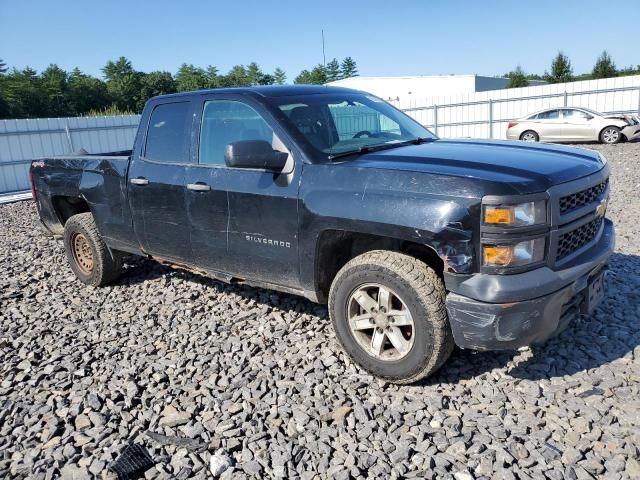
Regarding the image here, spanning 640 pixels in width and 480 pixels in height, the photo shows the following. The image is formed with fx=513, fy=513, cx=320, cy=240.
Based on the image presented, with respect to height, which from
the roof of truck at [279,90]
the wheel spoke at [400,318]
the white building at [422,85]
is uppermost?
the white building at [422,85]

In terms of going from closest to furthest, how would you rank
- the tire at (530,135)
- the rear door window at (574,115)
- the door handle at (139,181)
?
the door handle at (139,181) < the rear door window at (574,115) < the tire at (530,135)

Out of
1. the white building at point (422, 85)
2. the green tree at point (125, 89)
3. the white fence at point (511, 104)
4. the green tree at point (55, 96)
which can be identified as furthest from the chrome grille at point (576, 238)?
the green tree at point (125, 89)

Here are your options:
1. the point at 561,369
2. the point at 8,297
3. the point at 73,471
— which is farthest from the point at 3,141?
the point at 561,369

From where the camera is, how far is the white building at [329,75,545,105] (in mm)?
42781

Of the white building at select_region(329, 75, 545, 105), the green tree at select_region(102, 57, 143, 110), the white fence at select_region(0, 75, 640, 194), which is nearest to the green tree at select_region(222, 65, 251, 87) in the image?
the green tree at select_region(102, 57, 143, 110)

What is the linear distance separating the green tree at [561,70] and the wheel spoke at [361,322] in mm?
51065

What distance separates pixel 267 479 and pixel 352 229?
1.43 metres

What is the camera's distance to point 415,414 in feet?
9.64

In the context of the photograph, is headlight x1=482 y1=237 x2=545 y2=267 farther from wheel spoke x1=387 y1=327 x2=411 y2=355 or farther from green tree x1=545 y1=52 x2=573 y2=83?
green tree x1=545 y1=52 x2=573 y2=83

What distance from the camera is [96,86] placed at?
218 ft

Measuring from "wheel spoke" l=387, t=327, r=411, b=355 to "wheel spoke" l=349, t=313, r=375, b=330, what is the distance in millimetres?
124

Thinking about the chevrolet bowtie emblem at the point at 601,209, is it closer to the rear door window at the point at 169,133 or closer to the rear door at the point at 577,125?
the rear door window at the point at 169,133

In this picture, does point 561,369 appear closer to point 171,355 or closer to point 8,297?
point 171,355

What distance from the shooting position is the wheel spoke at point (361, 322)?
127 inches
